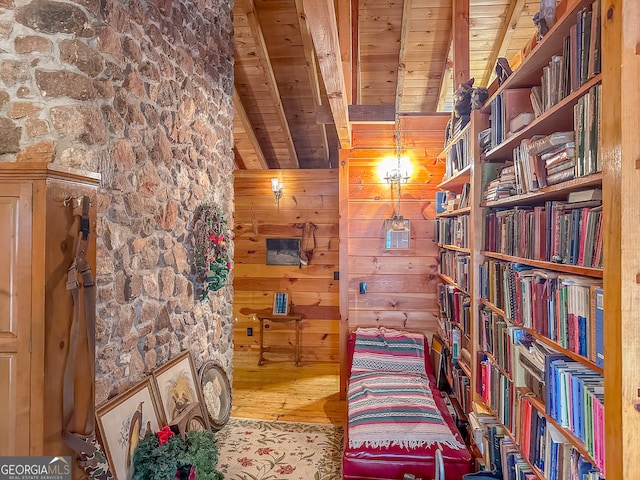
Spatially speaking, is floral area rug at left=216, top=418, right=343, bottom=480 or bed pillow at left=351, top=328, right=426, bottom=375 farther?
bed pillow at left=351, top=328, right=426, bottom=375

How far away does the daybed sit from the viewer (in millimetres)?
2336

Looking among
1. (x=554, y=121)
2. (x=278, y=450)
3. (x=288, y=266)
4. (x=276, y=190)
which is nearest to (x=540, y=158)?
(x=554, y=121)

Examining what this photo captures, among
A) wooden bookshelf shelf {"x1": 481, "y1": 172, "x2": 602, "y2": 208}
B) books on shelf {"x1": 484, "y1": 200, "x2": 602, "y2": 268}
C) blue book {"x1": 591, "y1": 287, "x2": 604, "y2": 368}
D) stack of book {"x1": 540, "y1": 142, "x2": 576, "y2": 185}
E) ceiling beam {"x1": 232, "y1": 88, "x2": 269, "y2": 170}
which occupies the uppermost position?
ceiling beam {"x1": 232, "y1": 88, "x2": 269, "y2": 170}

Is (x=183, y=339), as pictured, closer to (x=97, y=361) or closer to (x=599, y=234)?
(x=97, y=361)

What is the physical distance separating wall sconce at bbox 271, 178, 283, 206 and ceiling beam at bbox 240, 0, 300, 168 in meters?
0.60

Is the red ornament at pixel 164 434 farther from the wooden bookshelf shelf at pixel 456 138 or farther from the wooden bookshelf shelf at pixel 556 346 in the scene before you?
the wooden bookshelf shelf at pixel 456 138

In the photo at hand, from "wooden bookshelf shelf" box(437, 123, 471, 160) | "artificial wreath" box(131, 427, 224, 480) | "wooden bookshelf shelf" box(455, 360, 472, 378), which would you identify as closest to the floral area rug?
"artificial wreath" box(131, 427, 224, 480)

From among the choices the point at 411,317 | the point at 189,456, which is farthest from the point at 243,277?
the point at 189,456

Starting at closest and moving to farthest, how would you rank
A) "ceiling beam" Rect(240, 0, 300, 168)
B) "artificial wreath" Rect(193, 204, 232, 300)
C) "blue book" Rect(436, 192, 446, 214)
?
"artificial wreath" Rect(193, 204, 232, 300) < "blue book" Rect(436, 192, 446, 214) < "ceiling beam" Rect(240, 0, 300, 168)

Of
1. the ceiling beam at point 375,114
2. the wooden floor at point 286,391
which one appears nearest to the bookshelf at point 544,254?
the ceiling beam at point 375,114

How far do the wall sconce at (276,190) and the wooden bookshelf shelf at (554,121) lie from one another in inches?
137

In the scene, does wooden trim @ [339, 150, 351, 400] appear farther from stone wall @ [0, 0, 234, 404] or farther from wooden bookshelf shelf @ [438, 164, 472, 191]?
stone wall @ [0, 0, 234, 404]

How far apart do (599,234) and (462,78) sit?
2.49 meters

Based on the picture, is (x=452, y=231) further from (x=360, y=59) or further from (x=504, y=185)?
(x=360, y=59)
